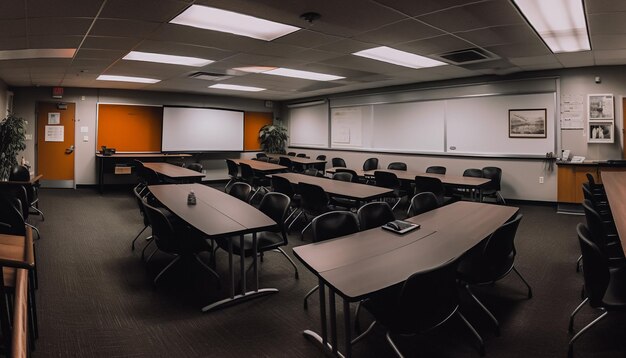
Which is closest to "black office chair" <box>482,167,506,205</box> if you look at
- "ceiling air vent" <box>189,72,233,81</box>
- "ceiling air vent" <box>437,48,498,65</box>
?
"ceiling air vent" <box>437,48,498,65</box>

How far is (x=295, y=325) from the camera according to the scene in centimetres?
260

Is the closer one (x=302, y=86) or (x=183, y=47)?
(x=183, y=47)

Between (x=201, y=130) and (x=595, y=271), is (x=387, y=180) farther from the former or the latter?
(x=201, y=130)

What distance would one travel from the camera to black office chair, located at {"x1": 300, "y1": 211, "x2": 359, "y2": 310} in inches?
104

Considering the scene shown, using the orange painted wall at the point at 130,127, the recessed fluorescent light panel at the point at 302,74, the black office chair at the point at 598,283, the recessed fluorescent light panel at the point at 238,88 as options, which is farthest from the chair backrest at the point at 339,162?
the black office chair at the point at 598,283

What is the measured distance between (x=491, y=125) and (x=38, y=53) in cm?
774

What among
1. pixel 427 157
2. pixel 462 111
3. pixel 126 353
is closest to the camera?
pixel 126 353

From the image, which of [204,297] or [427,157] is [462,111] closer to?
[427,157]

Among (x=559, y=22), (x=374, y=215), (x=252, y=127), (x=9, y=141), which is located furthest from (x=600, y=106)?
(x=9, y=141)

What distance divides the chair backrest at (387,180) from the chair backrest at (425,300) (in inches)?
152

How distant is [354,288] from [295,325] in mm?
1077

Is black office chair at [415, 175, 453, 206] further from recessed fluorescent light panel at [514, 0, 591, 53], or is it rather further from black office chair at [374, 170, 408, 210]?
recessed fluorescent light panel at [514, 0, 591, 53]

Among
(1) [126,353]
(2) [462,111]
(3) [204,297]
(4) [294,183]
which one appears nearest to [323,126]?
(2) [462,111]

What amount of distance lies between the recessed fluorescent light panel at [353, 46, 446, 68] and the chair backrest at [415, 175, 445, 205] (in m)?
1.88
